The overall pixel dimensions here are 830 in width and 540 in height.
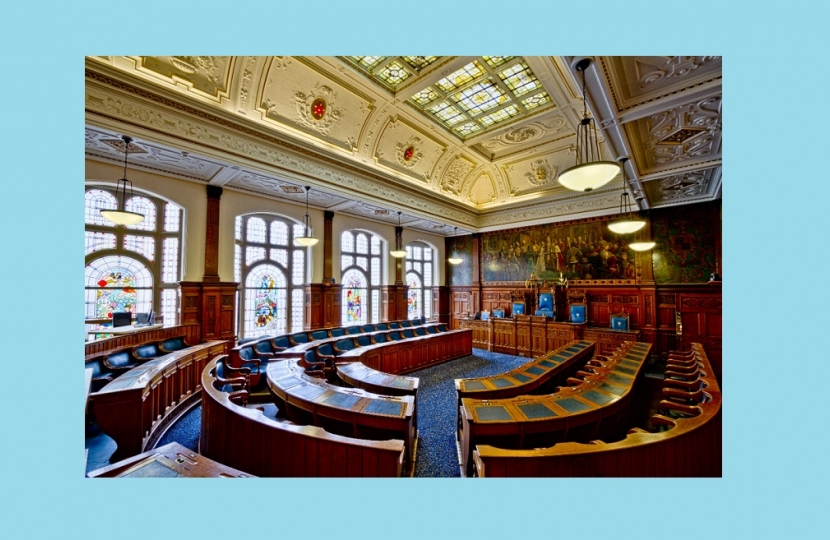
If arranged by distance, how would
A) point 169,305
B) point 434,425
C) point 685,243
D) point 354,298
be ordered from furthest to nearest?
point 354,298
point 685,243
point 169,305
point 434,425

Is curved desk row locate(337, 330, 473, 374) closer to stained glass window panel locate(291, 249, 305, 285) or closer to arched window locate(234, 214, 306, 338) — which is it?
arched window locate(234, 214, 306, 338)

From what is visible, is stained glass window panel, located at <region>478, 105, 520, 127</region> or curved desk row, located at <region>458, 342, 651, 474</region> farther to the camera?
stained glass window panel, located at <region>478, 105, 520, 127</region>

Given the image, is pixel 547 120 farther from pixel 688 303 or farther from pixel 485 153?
pixel 688 303

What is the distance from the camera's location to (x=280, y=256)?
866cm

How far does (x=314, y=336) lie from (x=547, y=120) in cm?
748

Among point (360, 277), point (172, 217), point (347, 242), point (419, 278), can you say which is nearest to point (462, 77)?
point (347, 242)

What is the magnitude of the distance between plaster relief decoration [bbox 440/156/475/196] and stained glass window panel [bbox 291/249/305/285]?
4.76 meters

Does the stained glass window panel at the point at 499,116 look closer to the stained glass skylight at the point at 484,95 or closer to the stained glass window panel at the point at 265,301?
the stained glass skylight at the point at 484,95

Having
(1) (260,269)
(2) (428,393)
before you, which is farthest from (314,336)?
(2) (428,393)

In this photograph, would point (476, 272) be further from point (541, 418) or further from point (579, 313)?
point (541, 418)

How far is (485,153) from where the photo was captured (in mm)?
9320

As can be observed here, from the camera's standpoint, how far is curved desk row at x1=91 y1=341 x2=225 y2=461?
278 centimetres

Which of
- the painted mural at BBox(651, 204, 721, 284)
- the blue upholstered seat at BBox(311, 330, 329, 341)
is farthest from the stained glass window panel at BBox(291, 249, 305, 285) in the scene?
the painted mural at BBox(651, 204, 721, 284)

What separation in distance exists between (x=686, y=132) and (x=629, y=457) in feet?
16.8
